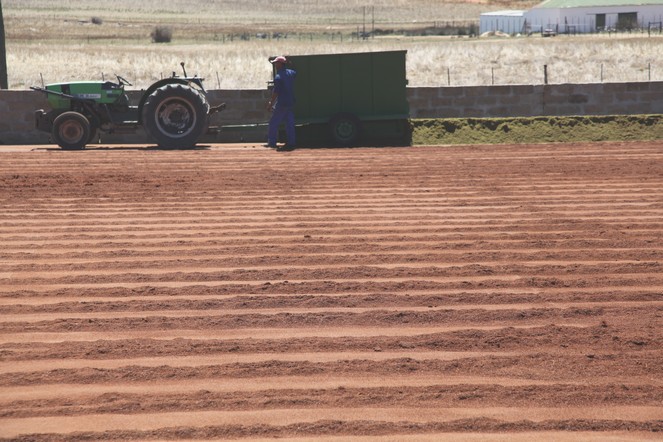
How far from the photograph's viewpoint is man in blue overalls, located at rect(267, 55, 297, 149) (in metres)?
17.9

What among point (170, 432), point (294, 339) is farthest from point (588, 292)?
point (170, 432)

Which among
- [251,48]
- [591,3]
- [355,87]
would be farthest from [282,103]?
[591,3]

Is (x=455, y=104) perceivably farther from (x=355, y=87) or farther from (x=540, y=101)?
(x=355, y=87)

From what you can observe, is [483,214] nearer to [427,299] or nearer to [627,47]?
[427,299]

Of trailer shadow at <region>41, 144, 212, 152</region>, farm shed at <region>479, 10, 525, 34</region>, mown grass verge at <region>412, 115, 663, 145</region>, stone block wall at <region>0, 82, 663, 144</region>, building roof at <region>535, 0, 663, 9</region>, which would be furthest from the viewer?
farm shed at <region>479, 10, 525, 34</region>

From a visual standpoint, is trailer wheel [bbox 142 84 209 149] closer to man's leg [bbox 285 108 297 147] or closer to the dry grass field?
man's leg [bbox 285 108 297 147]

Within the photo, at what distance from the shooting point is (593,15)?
77.6 metres

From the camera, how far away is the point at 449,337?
7.44 meters

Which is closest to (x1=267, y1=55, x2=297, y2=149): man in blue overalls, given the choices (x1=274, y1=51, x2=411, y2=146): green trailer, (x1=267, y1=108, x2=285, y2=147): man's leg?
(x1=267, y1=108, x2=285, y2=147): man's leg

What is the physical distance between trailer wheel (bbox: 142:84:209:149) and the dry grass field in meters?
10.6

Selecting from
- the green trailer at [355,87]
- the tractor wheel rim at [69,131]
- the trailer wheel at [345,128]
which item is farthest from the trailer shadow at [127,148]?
the trailer wheel at [345,128]

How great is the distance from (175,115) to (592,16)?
210 feet

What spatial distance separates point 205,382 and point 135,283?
8.35 ft

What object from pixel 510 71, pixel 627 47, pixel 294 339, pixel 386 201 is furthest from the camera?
pixel 627 47
